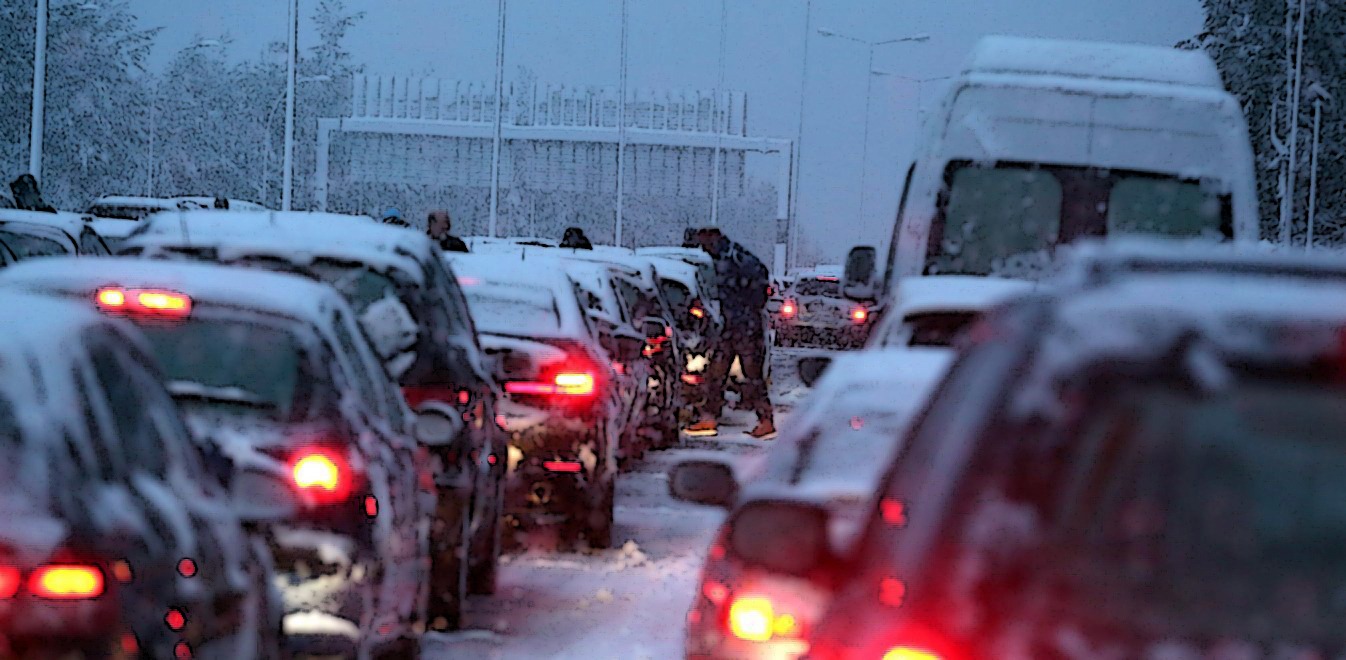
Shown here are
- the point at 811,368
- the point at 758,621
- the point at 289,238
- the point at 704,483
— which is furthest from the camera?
the point at 811,368

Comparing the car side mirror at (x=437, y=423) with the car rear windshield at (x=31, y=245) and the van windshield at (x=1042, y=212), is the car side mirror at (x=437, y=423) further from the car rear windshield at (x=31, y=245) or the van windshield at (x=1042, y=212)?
the car rear windshield at (x=31, y=245)

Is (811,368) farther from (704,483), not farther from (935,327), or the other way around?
(704,483)

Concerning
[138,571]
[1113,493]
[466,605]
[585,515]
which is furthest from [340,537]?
[585,515]

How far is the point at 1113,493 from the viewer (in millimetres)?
2672

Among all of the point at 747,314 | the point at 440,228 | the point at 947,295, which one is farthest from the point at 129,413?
the point at 747,314

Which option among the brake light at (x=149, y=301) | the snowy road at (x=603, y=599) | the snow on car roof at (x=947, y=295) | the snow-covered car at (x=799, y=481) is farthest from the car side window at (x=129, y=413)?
the snow on car roof at (x=947, y=295)

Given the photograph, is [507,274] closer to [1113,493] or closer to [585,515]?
[585,515]

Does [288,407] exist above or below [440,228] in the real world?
above

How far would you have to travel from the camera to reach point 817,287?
138ft

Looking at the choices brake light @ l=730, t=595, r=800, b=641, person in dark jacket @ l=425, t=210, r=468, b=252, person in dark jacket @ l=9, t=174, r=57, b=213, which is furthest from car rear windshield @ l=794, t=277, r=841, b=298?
brake light @ l=730, t=595, r=800, b=641

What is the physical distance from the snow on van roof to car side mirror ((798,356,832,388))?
3.31 metres

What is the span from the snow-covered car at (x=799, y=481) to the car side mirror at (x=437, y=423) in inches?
90.0

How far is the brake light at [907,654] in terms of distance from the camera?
279 cm

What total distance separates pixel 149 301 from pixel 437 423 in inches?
85.3
